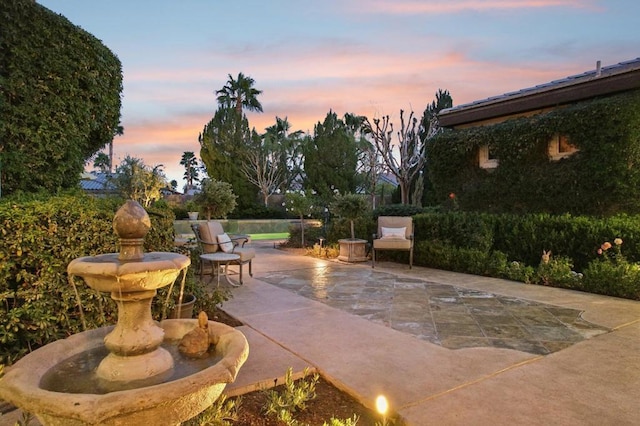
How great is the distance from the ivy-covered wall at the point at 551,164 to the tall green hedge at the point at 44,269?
798 centimetres

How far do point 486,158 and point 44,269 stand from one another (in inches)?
358

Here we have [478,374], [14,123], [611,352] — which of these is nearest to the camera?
[478,374]

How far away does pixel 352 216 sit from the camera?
27.7 ft

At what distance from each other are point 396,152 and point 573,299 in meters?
9.97

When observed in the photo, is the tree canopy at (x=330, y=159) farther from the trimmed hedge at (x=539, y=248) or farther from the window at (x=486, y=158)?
the trimmed hedge at (x=539, y=248)

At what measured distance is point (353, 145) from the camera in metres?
23.2

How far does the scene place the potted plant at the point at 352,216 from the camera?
8180 mm

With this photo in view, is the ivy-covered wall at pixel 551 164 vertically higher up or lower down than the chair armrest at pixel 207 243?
higher up

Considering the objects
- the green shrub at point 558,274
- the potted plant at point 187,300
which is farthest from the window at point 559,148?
the potted plant at point 187,300

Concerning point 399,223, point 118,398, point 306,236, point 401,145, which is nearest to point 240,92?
point 401,145

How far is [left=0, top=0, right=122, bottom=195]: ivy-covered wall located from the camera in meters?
4.08

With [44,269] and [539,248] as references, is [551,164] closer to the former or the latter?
[539,248]

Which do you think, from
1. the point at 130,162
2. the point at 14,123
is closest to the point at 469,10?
the point at 14,123

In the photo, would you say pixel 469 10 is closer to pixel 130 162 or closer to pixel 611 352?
pixel 611 352
